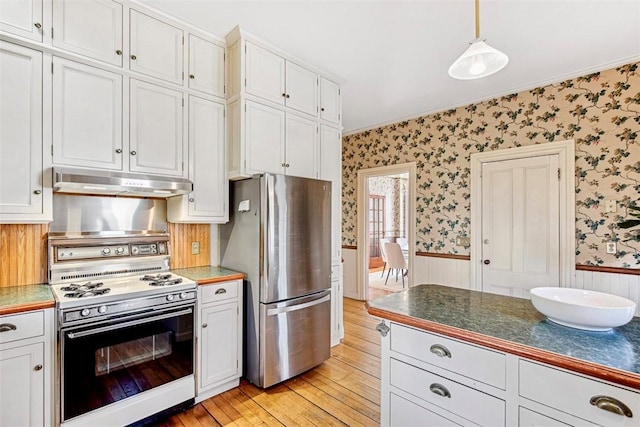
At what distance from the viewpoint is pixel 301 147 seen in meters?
3.01

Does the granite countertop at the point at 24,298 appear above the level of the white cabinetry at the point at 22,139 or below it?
below

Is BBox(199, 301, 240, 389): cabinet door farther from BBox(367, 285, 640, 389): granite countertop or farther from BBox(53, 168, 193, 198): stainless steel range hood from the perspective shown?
BBox(367, 285, 640, 389): granite countertop

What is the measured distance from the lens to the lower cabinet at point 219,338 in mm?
2289

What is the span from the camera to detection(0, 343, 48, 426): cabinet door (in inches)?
62.1

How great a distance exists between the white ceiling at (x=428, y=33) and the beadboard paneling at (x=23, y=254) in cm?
175

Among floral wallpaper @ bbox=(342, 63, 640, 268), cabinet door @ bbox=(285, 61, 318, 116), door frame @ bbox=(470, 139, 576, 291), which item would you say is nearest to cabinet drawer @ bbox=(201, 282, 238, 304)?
cabinet door @ bbox=(285, 61, 318, 116)

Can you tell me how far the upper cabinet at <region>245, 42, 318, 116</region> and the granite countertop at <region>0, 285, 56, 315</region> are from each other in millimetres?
1952

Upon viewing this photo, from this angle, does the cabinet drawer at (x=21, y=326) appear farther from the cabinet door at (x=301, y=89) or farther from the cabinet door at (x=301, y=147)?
the cabinet door at (x=301, y=89)

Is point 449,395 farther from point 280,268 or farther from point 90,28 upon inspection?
point 90,28

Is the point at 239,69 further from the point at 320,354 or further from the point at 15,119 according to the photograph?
the point at 320,354

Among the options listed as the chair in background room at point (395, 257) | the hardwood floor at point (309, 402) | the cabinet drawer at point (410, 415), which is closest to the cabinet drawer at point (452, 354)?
the cabinet drawer at point (410, 415)

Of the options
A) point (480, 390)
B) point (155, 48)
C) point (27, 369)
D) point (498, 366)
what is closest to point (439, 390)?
point (480, 390)

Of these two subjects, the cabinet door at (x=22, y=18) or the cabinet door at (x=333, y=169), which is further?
the cabinet door at (x=333, y=169)

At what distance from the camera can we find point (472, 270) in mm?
3826
